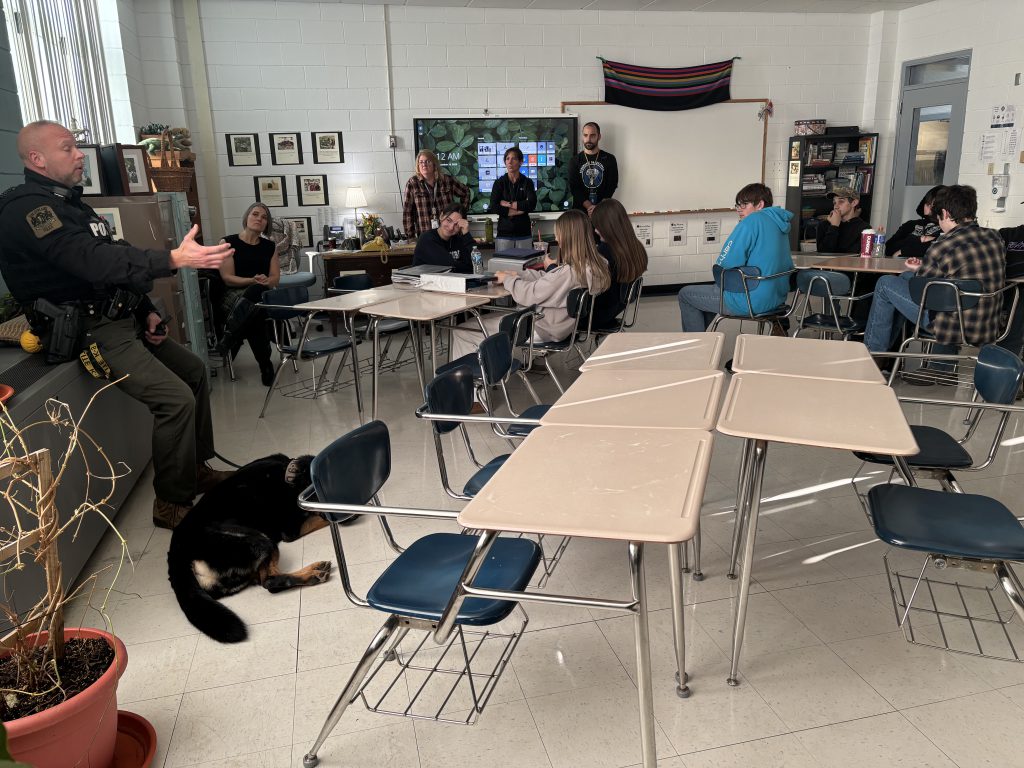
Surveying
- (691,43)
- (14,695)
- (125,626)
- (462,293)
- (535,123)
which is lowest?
(125,626)

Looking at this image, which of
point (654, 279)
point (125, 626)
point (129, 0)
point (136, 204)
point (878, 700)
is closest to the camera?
point (878, 700)

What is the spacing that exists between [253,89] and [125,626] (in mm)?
6160

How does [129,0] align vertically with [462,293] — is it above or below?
above

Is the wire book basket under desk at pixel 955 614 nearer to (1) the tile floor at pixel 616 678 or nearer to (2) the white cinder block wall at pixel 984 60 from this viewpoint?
(1) the tile floor at pixel 616 678

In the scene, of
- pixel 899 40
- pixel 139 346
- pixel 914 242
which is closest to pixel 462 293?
pixel 139 346

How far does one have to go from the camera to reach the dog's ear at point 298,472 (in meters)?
3.03

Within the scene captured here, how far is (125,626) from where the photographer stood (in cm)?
250

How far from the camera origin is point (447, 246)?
5375 mm

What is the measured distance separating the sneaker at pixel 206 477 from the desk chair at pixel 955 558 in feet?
9.24

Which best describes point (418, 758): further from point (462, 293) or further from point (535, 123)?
point (535, 123)

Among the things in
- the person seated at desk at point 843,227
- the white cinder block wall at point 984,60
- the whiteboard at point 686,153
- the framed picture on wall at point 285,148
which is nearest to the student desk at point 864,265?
the person seated at desk at point 843,227

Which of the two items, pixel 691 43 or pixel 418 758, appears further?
pixel 691 43

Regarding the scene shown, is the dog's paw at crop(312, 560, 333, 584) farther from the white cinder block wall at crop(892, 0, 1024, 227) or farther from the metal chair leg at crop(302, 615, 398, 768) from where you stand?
the white cinder block wall at crop(892, 0, 1024, 227)

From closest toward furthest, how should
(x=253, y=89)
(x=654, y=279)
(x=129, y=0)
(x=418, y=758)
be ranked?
(x=418, y=758) < (x=129, y=0) < (x=253, y=89) < (x=654, y=279)
